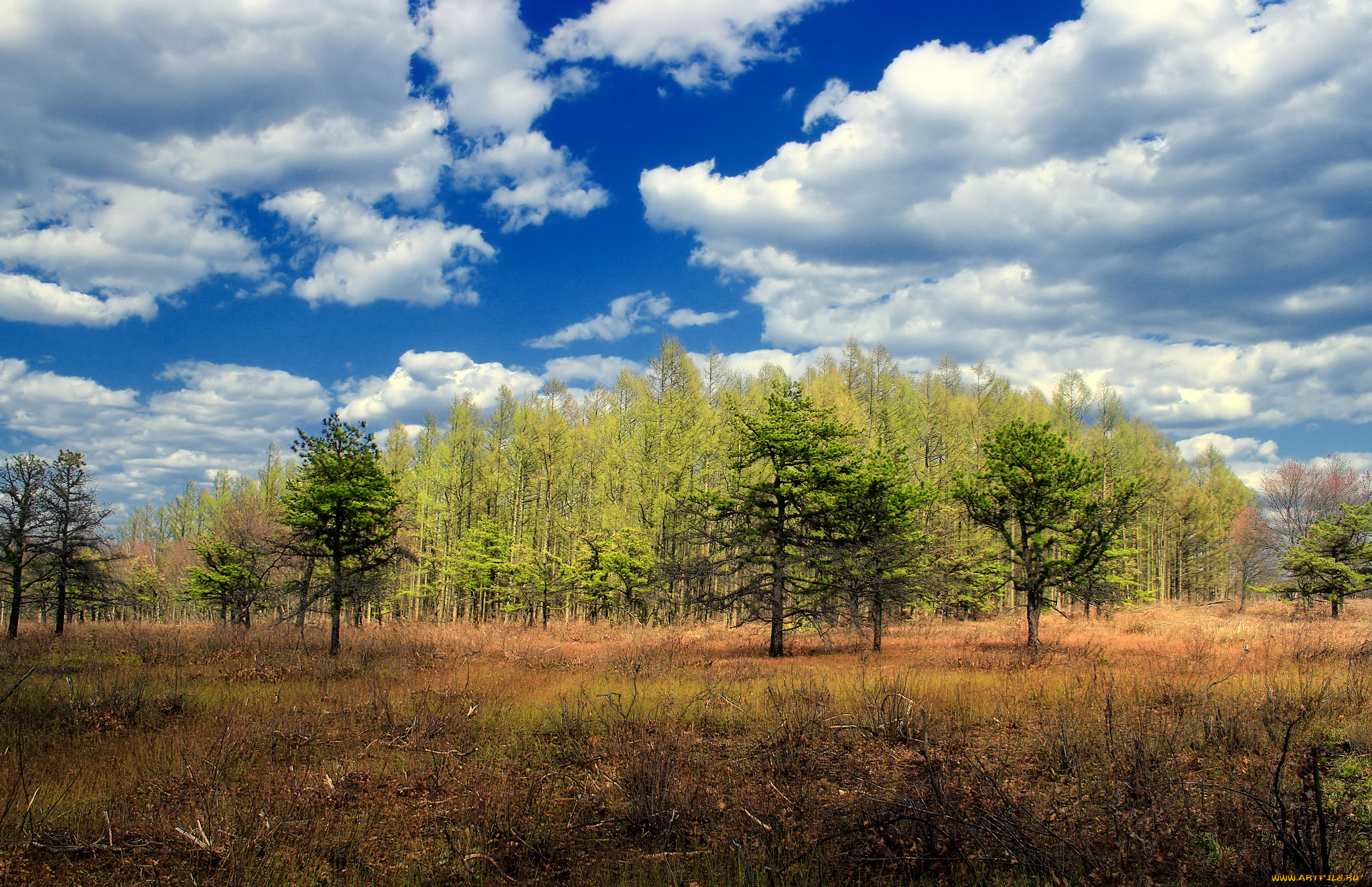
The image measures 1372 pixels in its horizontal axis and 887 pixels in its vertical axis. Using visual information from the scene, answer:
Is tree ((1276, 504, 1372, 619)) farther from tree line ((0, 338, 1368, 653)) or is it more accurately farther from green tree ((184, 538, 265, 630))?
green tree ((184, 538, 265, 630))

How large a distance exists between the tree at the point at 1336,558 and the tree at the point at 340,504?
44.5m

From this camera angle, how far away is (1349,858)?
4168 mm

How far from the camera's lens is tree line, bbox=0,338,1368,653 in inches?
821

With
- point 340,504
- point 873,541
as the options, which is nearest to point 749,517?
point 873,541

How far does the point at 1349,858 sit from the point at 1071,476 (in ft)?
56.8

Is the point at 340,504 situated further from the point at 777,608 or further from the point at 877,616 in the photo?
the point at 877,616

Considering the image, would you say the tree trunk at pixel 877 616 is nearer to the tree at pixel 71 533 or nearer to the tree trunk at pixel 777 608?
the tree trunk at pixel 777 608

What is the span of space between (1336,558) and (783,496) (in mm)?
32675

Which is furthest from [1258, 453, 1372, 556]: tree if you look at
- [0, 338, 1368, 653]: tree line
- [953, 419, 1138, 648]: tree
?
[953, 419, 1138, 648]: tree

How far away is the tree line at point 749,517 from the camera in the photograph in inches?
821

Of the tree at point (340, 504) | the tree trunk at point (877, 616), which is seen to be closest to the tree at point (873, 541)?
the tree trunk at point (877, 616)

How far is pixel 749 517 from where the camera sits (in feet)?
71.3

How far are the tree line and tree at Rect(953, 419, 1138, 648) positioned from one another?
0.08 meters

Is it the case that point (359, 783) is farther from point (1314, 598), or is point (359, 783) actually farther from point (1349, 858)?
point (1314, 598)
